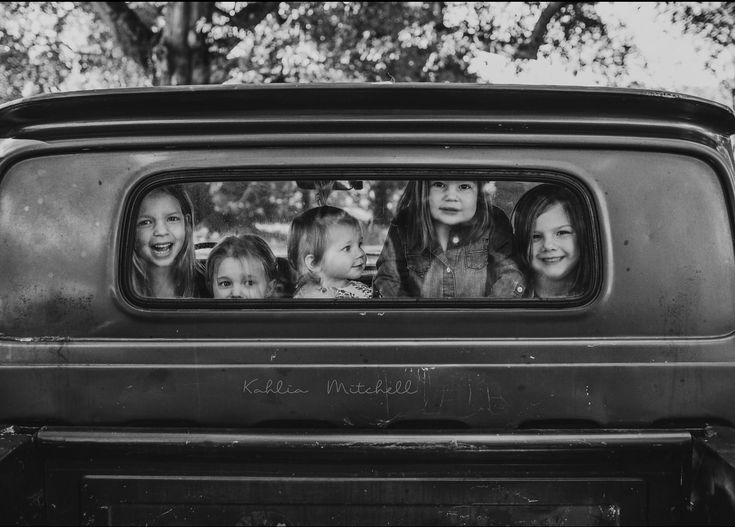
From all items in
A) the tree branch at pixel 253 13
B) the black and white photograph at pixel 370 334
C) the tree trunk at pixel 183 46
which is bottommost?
the black and white photograph at pixel 370 334

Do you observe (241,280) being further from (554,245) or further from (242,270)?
(554,245)

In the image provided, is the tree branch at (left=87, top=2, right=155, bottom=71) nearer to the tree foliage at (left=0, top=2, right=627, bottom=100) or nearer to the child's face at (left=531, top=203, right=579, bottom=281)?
the tree foliage at (left=0, top=2, right=627, bottom=100)

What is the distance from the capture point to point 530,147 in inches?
86.6

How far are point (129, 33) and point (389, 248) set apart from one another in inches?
386

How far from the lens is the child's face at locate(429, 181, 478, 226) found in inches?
92.0

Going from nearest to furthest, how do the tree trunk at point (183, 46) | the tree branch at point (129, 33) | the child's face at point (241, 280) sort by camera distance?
the child's face at point (241, 280)
the tree trunk at point (183, 46)
the tree branch at point (129, 33)

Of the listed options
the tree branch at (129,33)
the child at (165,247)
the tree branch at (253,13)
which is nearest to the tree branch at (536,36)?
the tree branch at (253,13)

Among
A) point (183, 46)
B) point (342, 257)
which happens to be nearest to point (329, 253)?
point (342, 257)

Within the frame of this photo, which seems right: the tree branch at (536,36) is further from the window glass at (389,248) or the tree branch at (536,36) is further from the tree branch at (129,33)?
the window glass at (389,248)

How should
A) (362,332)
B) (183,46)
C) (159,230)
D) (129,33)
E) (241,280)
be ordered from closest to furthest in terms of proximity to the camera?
1. (362,332)
2. (159,230)
3. (241,280)
4. (183,46)
5. (129,33)

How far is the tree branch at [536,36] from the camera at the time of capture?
10703mm

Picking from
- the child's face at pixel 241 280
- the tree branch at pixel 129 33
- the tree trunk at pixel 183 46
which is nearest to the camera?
the child's face at pixel 241 280

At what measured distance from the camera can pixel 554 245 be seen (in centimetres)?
235

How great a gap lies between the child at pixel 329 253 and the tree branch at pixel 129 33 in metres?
9.42
